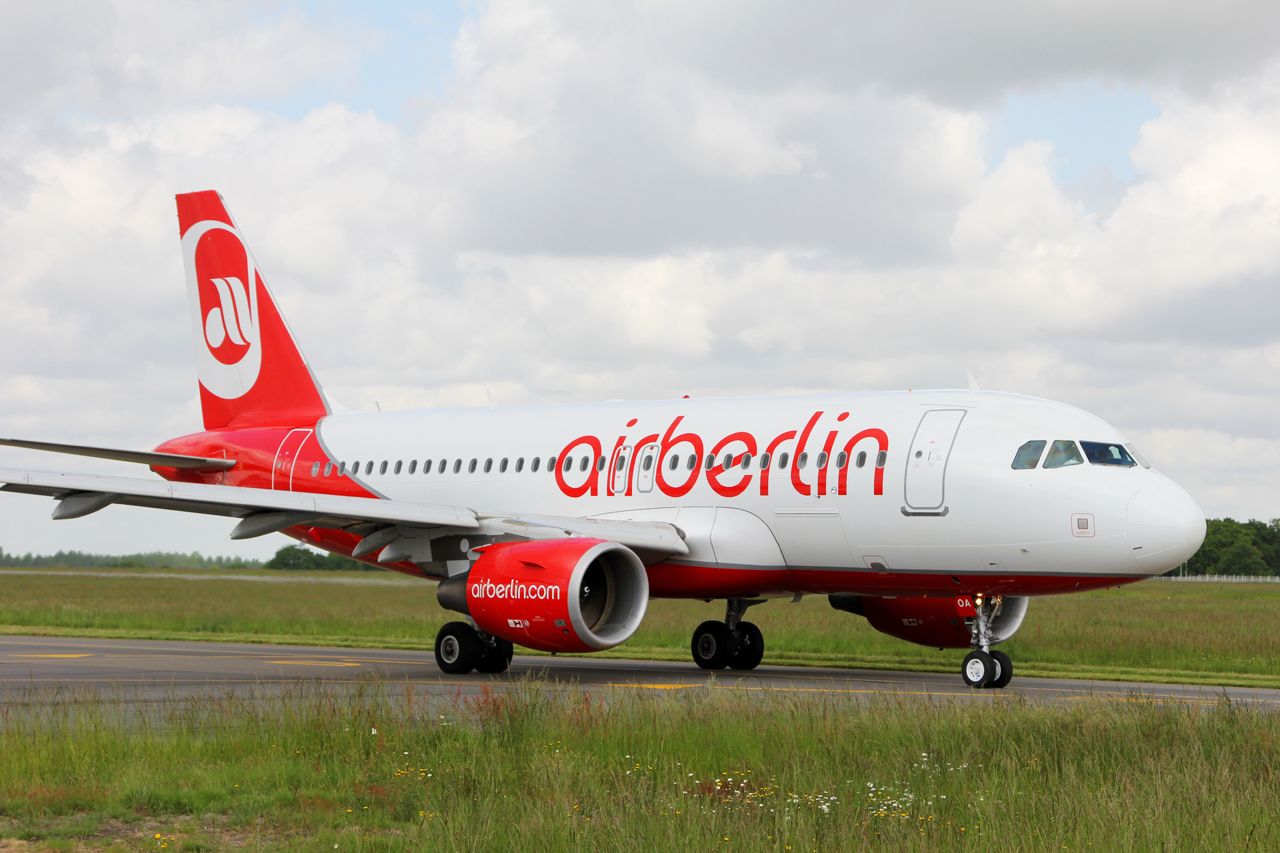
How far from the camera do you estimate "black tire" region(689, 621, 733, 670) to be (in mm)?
23391

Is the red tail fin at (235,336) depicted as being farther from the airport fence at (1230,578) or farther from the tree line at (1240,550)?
the tree line at (1240,550)

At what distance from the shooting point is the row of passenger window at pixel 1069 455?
19.0 meters

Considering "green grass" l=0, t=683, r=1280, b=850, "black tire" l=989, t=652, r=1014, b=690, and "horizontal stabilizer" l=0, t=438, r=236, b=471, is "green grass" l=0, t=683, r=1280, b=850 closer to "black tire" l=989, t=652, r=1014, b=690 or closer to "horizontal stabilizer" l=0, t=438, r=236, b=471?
"black tire" l=989, t=652, r=1014, b=690

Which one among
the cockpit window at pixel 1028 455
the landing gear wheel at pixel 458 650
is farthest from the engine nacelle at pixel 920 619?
the landing gear wheel at pixel 458 650

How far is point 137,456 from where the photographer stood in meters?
26.5

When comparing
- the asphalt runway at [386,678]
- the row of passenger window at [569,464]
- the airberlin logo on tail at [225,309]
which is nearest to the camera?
the asphalt runway at [386,678]

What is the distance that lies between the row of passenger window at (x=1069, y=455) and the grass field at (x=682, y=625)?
357cm

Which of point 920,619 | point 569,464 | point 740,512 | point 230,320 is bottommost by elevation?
point 920,619

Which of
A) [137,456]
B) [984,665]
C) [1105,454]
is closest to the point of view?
[984,665]

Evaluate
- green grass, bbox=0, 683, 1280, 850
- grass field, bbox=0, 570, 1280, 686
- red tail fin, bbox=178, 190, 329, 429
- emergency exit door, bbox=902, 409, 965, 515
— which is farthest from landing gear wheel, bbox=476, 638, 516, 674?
red tail fin, bbox=178, 190, 329, 429

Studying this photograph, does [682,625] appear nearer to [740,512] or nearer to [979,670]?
[740,512]

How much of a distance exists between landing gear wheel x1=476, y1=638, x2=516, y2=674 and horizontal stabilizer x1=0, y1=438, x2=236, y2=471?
780 cm

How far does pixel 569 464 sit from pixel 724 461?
9.86 ft

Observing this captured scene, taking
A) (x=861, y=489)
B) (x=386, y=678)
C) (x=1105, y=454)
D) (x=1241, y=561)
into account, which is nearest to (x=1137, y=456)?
(x=1105, y=454)
